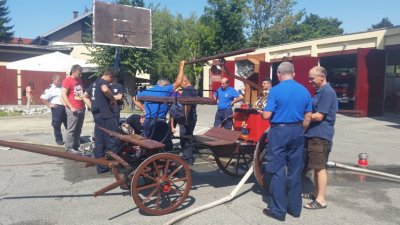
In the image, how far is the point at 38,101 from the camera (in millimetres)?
26031

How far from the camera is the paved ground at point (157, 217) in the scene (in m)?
4.57

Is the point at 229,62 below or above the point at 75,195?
above

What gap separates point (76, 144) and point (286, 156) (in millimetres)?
5419

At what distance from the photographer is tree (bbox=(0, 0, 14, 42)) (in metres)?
60.8

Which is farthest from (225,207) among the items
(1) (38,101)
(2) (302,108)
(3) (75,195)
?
(1) (38,101)

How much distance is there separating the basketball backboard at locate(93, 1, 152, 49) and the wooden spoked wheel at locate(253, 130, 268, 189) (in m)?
8.73

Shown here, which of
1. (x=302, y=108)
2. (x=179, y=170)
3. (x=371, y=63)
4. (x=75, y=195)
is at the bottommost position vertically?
(x=75, y=195)

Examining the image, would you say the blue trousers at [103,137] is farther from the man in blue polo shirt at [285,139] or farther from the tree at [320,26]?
the tree at [320,26]

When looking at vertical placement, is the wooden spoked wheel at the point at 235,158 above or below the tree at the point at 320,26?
below

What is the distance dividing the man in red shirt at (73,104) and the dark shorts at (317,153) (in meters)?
5.14

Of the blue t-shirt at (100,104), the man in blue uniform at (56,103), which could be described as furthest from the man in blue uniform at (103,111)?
the man in blue uniform at (56,103)

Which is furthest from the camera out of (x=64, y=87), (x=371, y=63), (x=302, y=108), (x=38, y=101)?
(x=38, y=101)

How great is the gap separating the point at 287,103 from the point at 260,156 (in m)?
1.11

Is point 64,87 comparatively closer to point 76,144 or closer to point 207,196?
point 76,144
